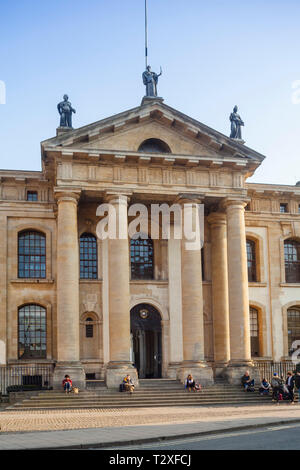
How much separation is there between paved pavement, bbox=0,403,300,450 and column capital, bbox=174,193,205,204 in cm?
1107

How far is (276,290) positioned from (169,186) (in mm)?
10289

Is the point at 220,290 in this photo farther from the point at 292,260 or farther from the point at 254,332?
the point at 292,260

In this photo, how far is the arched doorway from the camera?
3838cm

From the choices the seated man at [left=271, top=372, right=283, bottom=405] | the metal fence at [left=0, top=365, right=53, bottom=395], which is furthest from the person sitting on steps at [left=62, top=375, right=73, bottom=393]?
the seated man at [left=271, top=372, right=283, bottom=405]

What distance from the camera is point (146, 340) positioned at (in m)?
39.2

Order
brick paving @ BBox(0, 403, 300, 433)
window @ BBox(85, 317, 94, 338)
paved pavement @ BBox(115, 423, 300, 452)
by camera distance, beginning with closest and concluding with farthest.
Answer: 1. paved pavement @ BBox(115, 423, 300, 452)
2. brick paving @ BBox(0, 403, 300, 433)
3. window @ BBox(85, 317, 94, 338)

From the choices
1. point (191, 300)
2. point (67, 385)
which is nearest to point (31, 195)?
point (191, 300)

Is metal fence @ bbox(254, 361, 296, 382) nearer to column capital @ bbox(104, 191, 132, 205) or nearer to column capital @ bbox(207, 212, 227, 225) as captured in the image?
column capital @ bbox(207, 212, 227, 225)

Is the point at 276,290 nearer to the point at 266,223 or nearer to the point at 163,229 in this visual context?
the point at 266,223

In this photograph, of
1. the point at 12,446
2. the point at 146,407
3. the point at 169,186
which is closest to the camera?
the point at 12,446

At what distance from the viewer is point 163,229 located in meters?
38.8

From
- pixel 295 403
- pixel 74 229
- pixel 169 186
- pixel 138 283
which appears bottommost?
pixel 295 403
